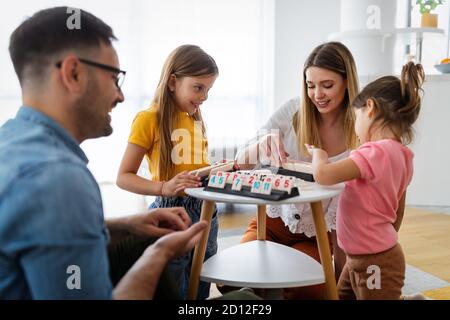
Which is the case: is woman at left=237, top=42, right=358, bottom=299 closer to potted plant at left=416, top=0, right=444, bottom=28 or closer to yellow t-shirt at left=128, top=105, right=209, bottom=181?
yellow t-shirt at left=128, top=105, right=209, bottom=181

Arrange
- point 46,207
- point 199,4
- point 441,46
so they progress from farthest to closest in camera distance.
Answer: point 199,4 < point 441,46 < point 46,207

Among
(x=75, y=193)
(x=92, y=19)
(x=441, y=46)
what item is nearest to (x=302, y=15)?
(x=441, y=46)

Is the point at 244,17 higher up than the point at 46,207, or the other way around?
the point at 244,17

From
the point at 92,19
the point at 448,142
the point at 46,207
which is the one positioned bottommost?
the point at 448,142

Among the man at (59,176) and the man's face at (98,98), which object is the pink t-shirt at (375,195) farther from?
the man's face at (98,98)

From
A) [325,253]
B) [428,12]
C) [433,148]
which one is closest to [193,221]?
[325,253]

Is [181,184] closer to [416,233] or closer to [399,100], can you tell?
[399,100]

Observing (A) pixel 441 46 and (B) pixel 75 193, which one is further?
(A) pixel 441 46

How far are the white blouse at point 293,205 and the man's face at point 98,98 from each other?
852 millimetres

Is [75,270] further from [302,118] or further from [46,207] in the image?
[302,118]

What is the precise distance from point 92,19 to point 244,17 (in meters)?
3.25

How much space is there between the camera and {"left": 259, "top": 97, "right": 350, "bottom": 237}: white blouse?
5.05ft

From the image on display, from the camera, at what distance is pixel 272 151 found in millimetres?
1432
